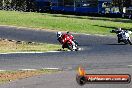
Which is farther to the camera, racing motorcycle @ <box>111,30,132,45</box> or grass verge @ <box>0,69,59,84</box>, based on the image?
racing motorcycle @ <box>111,30,132,45</box>

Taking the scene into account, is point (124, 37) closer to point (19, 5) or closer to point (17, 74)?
point (17, 74)

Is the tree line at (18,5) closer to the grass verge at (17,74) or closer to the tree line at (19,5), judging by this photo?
the tree line at (19,5)

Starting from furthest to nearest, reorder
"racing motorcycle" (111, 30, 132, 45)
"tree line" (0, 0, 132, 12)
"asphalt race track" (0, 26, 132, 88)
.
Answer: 1. "tree line" (0, 0, 132, 12)
2. "racing motorcycle" (111, 30, 132, 45)
3. "asphalt race track" (0, 26, 132, 88)

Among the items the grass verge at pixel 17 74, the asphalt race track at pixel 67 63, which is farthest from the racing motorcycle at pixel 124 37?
the grass verge at pixel 17 74

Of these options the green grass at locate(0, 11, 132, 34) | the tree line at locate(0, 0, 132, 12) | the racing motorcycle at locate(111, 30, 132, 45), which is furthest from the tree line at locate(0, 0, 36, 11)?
the racing motorcycle at locate(111, 30, 132, 45)

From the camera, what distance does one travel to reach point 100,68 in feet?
59.4

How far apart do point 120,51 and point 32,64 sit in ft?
25.5

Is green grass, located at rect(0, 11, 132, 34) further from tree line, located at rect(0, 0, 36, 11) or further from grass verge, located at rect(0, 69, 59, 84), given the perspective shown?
tree line, located at rect(0, 0, 36, 11)

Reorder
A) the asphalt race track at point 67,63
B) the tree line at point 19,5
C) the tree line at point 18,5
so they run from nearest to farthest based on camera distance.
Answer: the asphalt race track at point 67,63 < the tree line at point 19,5 < the tree line at point 18,5

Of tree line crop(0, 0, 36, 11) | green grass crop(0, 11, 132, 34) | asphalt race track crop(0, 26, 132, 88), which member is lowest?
tree line crop(0, 0, 36, 11)

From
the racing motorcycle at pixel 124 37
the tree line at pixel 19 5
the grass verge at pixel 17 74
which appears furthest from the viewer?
the tree line at pixel 19 5

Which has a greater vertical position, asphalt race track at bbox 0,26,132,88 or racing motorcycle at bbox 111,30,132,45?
asphalt race track at bbox 0,26,132,88

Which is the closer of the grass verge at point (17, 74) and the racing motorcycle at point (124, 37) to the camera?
the grass verge at point (17, 74)

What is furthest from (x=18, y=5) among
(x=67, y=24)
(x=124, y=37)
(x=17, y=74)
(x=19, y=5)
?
(x=17, y=74)
